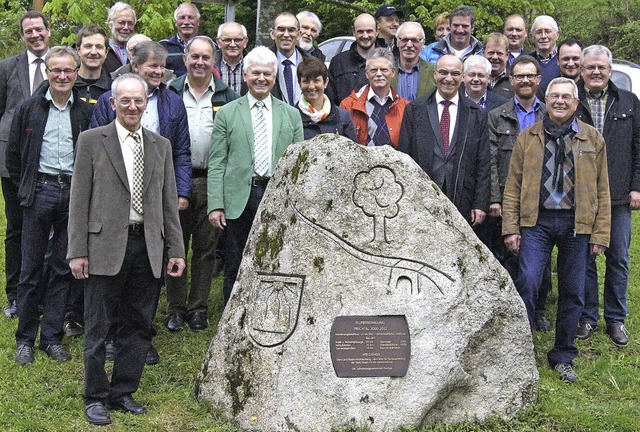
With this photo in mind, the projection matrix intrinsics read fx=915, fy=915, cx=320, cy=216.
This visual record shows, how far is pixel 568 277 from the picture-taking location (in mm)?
6520

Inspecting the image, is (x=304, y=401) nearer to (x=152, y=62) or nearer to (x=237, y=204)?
(x=237, y=204)

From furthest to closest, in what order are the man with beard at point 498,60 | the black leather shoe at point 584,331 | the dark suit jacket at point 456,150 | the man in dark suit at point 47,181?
the man with beard at point 498,60 → the black leather shoe at point 584,331 → the dark suit jacket at point 456,150 → the man in dark suit at point 47,181

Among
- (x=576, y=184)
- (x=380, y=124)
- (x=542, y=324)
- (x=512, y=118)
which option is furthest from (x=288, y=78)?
(x=542, y=324)

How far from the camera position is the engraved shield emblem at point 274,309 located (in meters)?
5.59

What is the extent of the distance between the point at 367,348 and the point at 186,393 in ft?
4.43

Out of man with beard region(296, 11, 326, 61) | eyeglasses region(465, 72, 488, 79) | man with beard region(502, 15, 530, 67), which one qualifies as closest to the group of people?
eyeglasses region(465, 72, 488, 79)

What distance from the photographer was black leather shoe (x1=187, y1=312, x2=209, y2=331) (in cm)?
742

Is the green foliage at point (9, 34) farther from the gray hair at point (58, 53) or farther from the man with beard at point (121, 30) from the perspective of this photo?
the gray hair at point (58, 53)

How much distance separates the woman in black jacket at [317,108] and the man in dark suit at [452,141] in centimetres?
47

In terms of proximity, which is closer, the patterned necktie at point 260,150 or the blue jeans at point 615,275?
the patterned necktie at point 260,150

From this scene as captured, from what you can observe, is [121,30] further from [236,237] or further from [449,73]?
[449,73]

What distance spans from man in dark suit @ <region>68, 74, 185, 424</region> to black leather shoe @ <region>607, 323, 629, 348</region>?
3.72m

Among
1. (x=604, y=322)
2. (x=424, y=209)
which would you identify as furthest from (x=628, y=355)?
(x=424, y=209)

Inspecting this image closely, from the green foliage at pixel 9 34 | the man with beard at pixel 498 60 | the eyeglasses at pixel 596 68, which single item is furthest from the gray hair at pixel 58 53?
the green foliage at pixel 9 34
